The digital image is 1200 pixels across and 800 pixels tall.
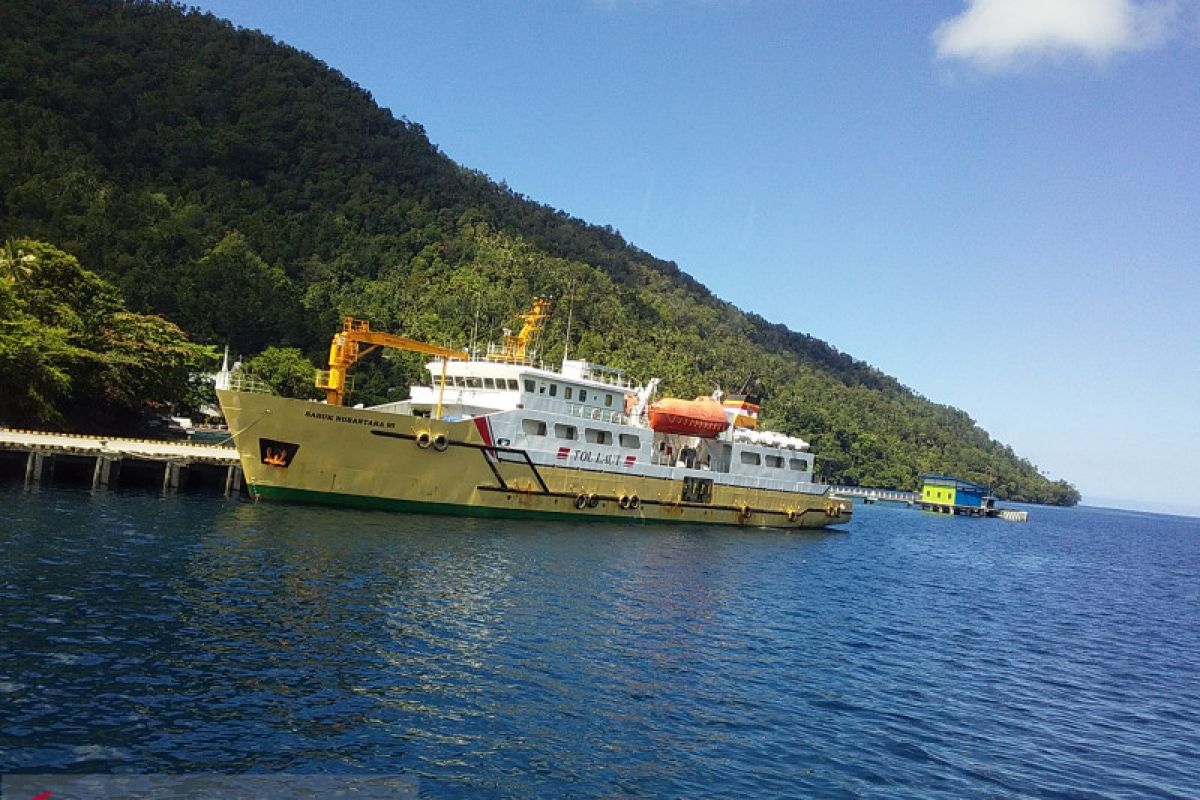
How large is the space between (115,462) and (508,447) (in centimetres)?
1714

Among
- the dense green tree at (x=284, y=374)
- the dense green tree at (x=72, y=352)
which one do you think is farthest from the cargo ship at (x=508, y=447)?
the dense green tree at (x=284, y=374)

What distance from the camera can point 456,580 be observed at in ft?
74.9

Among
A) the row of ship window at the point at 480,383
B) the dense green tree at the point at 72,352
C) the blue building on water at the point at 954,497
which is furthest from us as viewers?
the blue building on water at the point at 954,497

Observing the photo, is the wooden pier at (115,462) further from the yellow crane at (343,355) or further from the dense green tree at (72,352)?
the yellow crane at (343,355)

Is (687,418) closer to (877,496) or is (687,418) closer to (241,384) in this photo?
(241,384)

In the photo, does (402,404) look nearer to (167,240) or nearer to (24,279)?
(24,279)

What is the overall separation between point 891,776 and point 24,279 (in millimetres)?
45944

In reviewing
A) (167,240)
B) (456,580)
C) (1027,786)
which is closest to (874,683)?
(1027,786)

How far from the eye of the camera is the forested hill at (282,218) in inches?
3132

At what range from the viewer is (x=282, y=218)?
117938mm

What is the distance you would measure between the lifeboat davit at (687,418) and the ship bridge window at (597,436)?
13.5ft

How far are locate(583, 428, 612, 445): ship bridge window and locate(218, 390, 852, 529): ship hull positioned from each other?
5.08 ft

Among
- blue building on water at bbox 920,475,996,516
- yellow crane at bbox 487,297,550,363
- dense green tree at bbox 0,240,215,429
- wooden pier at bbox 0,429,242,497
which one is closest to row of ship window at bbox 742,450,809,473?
yellow crane at bbox 487,297,550,363

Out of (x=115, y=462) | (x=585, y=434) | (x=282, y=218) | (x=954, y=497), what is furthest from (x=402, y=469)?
(x=954, y=497)
